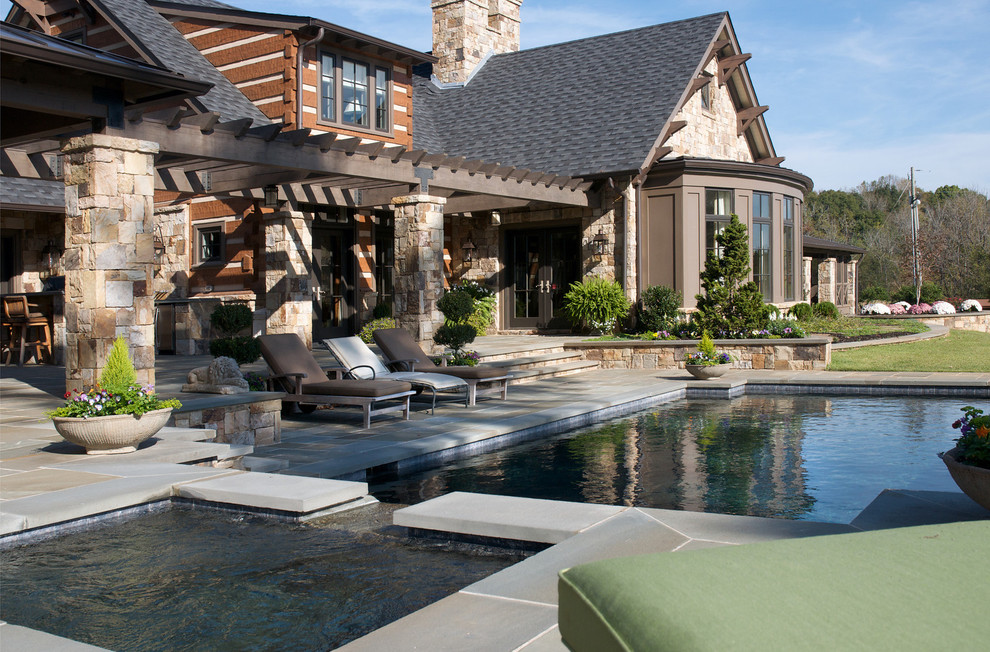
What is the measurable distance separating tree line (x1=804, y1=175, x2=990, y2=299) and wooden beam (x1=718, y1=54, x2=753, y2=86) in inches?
680

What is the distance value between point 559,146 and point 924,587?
61.5ft

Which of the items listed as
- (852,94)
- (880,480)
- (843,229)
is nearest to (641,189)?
(880,480)

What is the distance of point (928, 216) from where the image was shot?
49250 millimetres

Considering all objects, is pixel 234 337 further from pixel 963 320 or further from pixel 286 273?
pixel 963 320

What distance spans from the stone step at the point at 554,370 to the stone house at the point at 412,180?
1909mm

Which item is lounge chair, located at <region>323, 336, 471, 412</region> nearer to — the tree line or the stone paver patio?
the stone paver patio

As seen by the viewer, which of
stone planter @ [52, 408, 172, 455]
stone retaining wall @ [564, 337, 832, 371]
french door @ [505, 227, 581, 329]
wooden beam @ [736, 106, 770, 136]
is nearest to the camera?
stone planter @ [52, 408, 172, 455]

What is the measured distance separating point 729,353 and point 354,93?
9.31 meters

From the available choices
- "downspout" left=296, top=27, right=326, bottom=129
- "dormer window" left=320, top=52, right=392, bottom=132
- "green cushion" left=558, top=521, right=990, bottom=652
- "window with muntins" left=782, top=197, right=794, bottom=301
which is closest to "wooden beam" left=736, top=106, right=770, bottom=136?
"window with muntins" left=782, top=197, right=794, bottom=301

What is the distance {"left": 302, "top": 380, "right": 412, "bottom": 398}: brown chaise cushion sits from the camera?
336 inches

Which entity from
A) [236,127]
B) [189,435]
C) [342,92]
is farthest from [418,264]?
[189,435]

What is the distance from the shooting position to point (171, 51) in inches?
685

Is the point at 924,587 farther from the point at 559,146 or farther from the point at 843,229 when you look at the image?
the point at 843,229

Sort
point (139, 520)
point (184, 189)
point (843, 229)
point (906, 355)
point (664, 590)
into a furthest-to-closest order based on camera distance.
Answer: point (843, 229)
point (906, 355)
point (184, 189)
point (139, 520)
point (664, 590)
